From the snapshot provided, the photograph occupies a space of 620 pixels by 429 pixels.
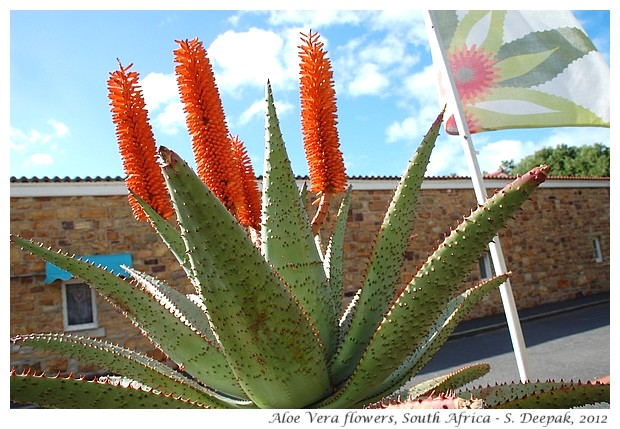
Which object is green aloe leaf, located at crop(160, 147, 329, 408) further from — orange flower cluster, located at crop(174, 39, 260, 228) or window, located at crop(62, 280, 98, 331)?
window, located at crop(62, 280, 98, 331)

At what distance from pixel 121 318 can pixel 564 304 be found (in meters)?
10.5

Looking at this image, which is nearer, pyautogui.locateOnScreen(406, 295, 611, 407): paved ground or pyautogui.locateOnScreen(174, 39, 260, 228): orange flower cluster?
pyautogui.locateOnScreen(174, 39, 260, 228): orange flower cluster

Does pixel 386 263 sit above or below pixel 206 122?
below

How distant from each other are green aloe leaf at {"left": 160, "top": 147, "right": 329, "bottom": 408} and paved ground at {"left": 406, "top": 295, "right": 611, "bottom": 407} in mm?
4382

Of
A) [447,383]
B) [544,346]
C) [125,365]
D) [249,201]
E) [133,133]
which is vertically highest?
[133,133]

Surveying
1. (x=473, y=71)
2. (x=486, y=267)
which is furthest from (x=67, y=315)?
(x=486, y=267)

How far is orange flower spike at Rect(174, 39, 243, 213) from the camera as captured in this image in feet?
3.26

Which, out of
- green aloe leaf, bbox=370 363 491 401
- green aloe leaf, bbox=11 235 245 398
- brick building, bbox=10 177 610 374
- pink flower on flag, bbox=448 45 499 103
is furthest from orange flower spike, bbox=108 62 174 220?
brick building, bbox=10 177 610 374

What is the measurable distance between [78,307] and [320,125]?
7841 mm

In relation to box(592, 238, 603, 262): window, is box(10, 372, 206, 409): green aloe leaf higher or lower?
lower

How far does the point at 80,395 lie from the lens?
0.78m

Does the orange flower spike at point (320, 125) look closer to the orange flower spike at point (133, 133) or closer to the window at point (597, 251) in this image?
the orange flower spike at point (133, 133)

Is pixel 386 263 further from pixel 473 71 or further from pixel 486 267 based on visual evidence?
pixel 486 267
